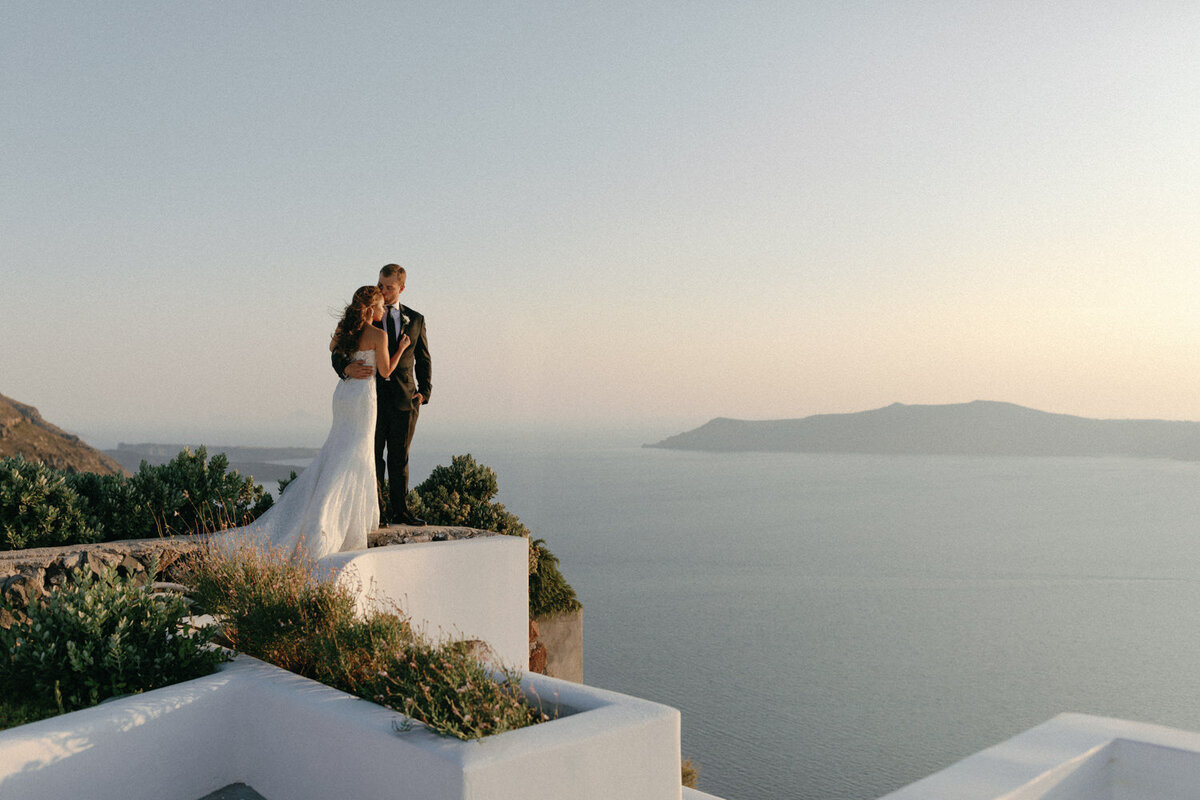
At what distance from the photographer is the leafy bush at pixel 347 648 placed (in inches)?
134

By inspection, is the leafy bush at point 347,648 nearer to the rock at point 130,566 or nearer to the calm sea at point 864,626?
the rock at point 130,566

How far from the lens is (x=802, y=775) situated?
86.7 metres

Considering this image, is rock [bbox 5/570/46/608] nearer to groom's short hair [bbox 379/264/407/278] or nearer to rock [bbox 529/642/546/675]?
groom's short hair [bbox 379/264/407/278]

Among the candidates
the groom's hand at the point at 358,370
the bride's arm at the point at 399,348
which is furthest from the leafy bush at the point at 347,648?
the bride's arm at the point at 399,348

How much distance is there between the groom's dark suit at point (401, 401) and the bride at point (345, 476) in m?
0.47

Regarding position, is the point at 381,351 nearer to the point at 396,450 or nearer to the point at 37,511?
the point at 396,450

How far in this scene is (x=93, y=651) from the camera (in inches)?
160

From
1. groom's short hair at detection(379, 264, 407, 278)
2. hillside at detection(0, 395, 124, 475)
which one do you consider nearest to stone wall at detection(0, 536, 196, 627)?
groom's short hair at detection(379, 264, 407, 278)

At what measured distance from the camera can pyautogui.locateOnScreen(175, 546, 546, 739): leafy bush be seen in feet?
11.2

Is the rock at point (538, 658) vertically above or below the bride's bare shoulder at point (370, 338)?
below

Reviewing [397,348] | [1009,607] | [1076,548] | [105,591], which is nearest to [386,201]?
[397,348]

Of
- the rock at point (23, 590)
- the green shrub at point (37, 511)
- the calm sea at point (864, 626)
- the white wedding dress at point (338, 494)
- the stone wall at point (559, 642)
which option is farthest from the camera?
the calm sea at point (864, 626)

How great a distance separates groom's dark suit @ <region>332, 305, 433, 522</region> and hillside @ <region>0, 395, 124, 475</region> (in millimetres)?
23360

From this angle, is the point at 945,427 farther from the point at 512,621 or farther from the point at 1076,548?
the point at 512,621
